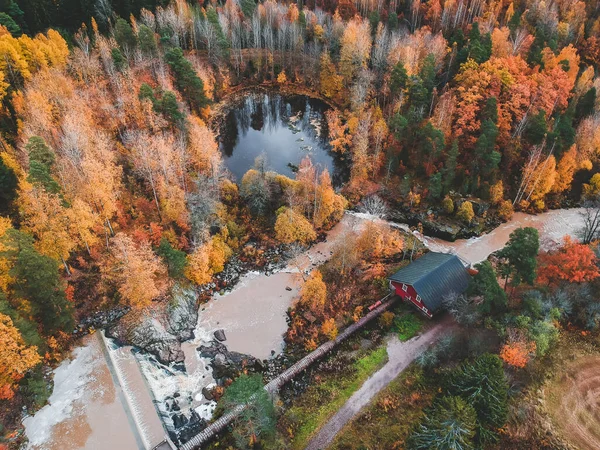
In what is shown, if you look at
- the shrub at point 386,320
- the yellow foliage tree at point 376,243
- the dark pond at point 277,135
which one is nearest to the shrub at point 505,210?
the yellow foliage tree at point 376,243

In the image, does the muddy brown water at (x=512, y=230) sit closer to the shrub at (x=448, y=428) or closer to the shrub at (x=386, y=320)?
the shrub at (x=386, y=320)

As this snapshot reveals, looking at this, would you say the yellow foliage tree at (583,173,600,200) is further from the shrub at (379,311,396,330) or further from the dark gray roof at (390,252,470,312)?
the shrub at (379,311,396,330)

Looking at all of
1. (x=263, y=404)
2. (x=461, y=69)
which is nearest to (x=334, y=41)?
(x=461, y=69)

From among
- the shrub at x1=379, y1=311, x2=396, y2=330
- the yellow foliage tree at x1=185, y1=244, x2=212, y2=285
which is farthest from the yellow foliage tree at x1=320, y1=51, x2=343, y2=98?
the shrub at x1=379, y1=311, x2=396, y2=330

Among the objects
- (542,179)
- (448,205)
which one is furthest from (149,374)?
(542,179)

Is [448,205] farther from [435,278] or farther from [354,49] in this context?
[354,49]

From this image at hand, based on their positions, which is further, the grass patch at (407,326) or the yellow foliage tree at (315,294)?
the yellow foliage tree at (315,294)
